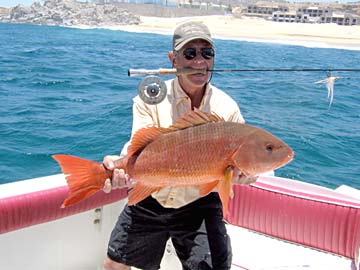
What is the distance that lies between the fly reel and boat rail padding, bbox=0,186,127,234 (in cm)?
112

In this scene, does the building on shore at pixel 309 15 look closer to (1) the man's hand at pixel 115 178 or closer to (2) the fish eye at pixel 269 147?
(2) the fish eye at pixel 269 147

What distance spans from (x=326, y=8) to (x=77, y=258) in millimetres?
116176

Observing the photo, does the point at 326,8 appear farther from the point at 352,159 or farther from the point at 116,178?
the point at 116,178

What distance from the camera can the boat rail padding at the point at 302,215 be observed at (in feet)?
12.8

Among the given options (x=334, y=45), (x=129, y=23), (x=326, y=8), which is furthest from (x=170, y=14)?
(x=334, y=45)

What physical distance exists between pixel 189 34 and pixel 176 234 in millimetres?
1313

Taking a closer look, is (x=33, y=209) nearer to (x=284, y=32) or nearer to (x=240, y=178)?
(x=240, y=178)

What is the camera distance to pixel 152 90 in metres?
2.88

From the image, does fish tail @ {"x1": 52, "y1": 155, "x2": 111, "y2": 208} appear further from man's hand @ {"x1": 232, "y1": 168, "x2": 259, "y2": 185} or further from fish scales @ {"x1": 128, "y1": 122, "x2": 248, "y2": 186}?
man's hand @ {"x1": 232, "y1": 168, "x2": 259, "y2": 185}

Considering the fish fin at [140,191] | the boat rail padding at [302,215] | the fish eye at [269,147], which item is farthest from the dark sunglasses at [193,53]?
the boat rail padding at [302,215]

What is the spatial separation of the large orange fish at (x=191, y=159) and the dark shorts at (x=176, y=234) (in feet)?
2.17

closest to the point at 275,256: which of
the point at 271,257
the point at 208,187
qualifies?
the point at 271,257

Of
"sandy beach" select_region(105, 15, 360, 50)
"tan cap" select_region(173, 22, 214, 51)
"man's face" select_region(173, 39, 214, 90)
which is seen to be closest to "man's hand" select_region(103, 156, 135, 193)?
"man's face" select_region(173, 39, 214, 90)

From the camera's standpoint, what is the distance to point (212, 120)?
8.35 feet
